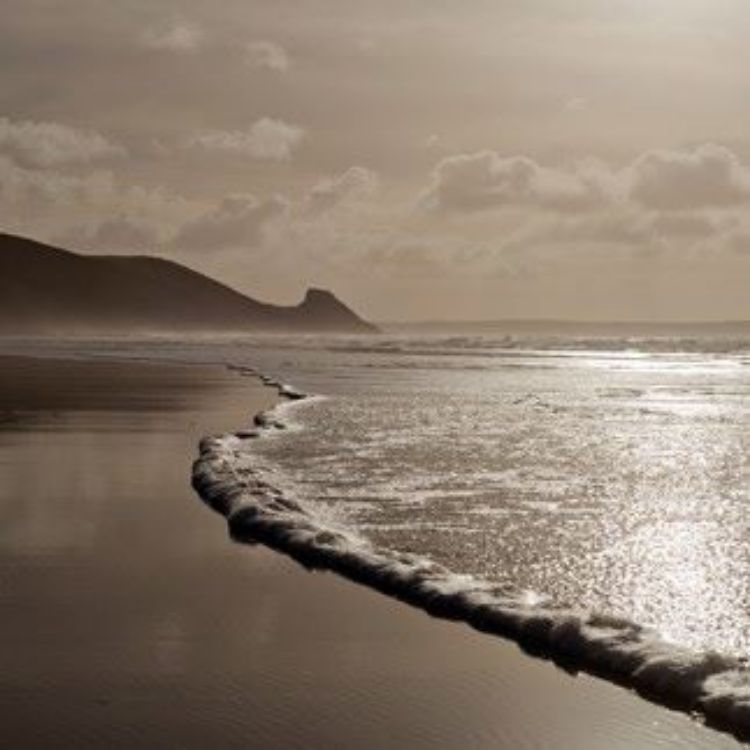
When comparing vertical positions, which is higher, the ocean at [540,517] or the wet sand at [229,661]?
the ocean at [540,517]

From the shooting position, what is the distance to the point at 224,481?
2033 cm

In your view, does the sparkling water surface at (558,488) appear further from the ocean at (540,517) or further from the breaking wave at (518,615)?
the breaking wave at (518,615)

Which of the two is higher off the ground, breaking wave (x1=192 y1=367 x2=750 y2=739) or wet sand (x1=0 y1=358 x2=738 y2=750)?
breaking wave (x1=192 y1=367 x2=750 y2=739)

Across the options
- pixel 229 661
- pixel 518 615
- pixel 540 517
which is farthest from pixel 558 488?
pixel 229 661

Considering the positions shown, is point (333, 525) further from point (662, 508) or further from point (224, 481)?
point (662, 508)

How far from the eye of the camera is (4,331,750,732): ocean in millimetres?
11398

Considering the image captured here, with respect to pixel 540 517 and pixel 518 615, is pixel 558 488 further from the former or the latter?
pixel 518 615

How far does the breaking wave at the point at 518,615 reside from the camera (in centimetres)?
1001

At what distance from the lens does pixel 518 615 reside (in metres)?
12.1

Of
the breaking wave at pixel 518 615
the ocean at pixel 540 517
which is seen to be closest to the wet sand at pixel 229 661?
the breaking wave at pixel 518 615

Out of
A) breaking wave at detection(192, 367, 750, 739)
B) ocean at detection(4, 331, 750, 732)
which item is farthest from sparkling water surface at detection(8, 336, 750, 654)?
breaking wave at detection(192, 367, 750, 739)

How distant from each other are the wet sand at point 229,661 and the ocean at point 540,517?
1.51 feet

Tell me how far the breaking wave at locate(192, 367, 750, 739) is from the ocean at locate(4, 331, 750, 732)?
0.9 inches

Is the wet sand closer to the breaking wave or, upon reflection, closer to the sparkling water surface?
the breaking wave
